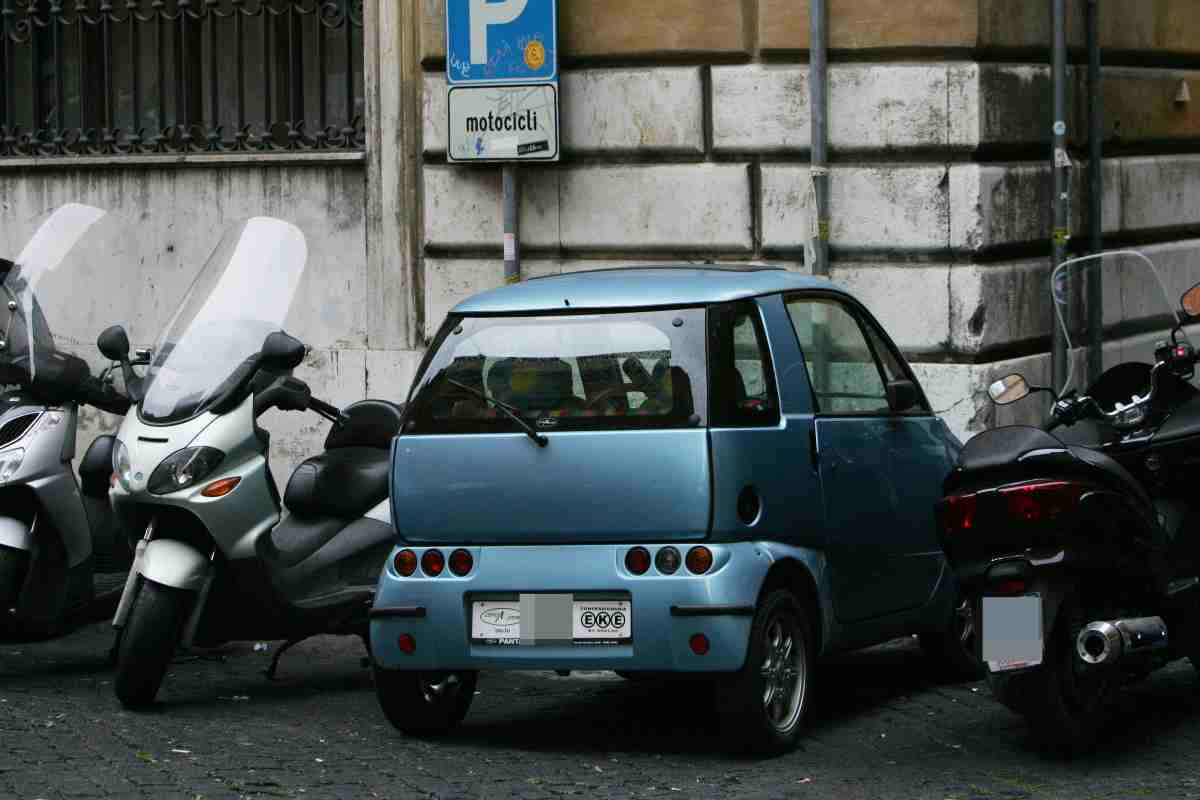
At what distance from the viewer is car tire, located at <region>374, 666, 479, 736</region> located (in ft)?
24.2

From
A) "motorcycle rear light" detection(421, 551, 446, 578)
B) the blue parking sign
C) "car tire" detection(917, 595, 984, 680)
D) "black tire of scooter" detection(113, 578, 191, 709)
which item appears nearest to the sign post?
the blue parking sign

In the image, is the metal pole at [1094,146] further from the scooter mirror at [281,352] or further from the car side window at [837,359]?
the scooter mirror at [281,352]

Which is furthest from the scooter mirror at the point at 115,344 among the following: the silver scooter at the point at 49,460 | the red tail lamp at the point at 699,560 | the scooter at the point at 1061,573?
the scooter at the point at 1061,573

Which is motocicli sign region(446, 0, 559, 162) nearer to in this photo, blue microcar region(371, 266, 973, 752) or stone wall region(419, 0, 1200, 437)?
stone wall region(419, 0, 1200, 437)

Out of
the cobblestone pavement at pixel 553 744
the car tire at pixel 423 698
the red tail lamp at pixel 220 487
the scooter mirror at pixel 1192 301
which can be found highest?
the scooter mirror at pixel 1192 301

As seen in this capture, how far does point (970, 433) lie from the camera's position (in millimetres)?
10844

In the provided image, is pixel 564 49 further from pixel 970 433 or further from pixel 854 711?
pixel 854 711

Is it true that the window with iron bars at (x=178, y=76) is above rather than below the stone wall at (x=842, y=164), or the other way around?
above

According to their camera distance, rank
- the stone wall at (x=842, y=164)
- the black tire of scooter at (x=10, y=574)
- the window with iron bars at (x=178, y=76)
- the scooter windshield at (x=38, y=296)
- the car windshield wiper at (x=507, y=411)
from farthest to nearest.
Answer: the window with iron bars at (x=178, y=76) → the stone wall at (x=842, y=164) → the scooter windshield at (x=38, y=296) → the black tire of scooter at (x=10, y=574) → the car windshield wiper at (x=507, y=411)

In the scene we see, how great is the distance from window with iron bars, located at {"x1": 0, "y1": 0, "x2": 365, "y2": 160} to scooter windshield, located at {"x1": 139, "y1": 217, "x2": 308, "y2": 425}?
4071 mm

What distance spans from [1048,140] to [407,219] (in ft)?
11.5

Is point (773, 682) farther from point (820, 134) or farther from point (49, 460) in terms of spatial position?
point (820, 134)

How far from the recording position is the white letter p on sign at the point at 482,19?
11.7 meters

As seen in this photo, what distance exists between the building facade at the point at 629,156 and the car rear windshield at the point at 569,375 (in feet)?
13.6
